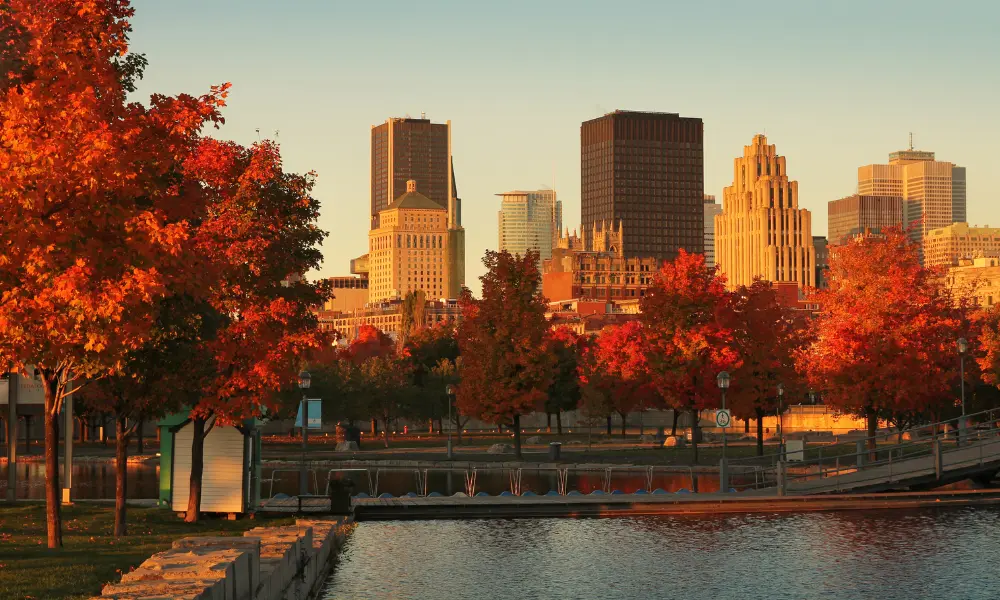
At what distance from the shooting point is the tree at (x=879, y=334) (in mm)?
60688

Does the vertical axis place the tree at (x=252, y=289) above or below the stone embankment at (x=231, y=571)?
above

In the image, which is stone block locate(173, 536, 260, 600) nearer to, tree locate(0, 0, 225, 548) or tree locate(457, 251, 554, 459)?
tree locate(0, 0, 225, 548)

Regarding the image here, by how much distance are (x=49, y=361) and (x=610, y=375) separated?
86.0 m

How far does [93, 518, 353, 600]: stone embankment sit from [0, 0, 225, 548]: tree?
4171 millimetres

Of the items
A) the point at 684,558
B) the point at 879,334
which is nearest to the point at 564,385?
the point at 879,334

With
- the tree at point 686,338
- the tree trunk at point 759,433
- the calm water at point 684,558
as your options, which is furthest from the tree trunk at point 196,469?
the tree trunk at point 759,433

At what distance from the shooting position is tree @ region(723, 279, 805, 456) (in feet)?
235

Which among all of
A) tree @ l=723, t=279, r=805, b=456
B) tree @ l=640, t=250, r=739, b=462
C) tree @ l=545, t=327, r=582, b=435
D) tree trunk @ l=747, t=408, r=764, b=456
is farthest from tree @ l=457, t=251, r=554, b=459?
tree @ l=545, t=327, r=582, b=435

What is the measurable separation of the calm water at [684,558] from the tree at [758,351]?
1258 inches

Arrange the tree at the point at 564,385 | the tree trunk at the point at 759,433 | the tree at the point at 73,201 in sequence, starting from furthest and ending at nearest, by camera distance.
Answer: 1. the tree at the point at 564,385
2. the tree trunk at the point at 759,433
3. the tree at the point at 73,201

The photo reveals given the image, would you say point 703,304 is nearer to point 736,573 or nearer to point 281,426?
point 736,573

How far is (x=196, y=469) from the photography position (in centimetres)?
3503

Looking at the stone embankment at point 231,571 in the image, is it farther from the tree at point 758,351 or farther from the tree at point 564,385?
the tree at point 564,385

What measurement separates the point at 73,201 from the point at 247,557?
7.01m
